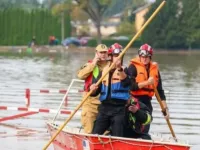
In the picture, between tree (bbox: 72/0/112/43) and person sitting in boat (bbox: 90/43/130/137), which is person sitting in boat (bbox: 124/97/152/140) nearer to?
person sitting in boat (bbox: 90/43/130/137)

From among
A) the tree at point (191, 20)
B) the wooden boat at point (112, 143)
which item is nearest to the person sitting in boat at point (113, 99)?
the wooden boat at point (112, 143)

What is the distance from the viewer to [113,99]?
36.5ft

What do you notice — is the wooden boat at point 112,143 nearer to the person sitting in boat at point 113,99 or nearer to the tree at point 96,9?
the person sitting in boat at point 113,99

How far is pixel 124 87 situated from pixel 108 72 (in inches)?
15.6

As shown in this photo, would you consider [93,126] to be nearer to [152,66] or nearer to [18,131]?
[152,66]

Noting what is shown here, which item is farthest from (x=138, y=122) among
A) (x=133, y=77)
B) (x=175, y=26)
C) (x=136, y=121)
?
(x=175, y=26)

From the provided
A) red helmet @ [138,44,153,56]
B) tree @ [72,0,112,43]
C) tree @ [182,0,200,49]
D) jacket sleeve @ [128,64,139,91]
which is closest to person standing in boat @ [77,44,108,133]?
jacket sleeve @ [128,64,139,91]

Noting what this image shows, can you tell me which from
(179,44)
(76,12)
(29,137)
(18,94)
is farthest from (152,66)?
(76,12)

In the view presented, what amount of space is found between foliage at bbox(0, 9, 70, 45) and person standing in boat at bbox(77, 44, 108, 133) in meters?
78.8

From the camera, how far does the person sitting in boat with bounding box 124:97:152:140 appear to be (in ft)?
36.9

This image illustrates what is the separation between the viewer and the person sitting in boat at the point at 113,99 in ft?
35.8

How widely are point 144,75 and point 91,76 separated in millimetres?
839

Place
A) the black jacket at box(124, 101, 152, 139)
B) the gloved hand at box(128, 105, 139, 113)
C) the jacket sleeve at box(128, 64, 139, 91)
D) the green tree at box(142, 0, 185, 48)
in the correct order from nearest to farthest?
the jacket sleeve at box(128, 64, 139, 91)
the gloved hand at box(128, 105, 139, 113)
the black jacket at box(124, 101, 152, 139)
the green tree at box(142, 0, 185, 48)

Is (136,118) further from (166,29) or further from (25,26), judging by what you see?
(25,26)
